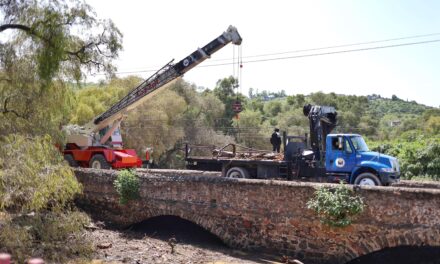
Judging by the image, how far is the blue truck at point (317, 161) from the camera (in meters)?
14.0

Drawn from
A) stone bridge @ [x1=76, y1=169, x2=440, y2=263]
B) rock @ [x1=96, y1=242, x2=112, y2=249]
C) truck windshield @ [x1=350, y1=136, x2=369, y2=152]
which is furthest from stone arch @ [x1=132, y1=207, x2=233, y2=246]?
truck windshield @ [x1=350, y1=136, x2=369, y2=152]

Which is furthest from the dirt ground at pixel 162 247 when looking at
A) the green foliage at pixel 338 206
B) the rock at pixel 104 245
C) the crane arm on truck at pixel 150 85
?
the crane arm on truck at pixel 150 85

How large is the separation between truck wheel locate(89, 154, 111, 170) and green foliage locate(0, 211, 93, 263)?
7.61 m

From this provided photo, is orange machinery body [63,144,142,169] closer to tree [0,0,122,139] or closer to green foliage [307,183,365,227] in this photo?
tree [0,0,122,139]

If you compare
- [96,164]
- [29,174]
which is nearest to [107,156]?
[96,164]

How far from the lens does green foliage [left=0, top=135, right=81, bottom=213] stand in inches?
397

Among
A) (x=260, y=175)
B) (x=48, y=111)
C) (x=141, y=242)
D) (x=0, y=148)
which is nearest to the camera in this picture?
(x=0, y=148)

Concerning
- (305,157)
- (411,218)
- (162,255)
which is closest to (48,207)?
(162,255)

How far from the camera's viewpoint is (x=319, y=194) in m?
12.5

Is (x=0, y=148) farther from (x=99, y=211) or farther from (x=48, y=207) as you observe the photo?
(x=99, y=211)

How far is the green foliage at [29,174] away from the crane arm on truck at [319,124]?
27.8ft

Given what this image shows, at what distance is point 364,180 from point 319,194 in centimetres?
214

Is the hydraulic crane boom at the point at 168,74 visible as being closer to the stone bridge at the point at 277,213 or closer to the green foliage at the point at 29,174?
the stone bridge at the point at 277,213

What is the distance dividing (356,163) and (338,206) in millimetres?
2611
